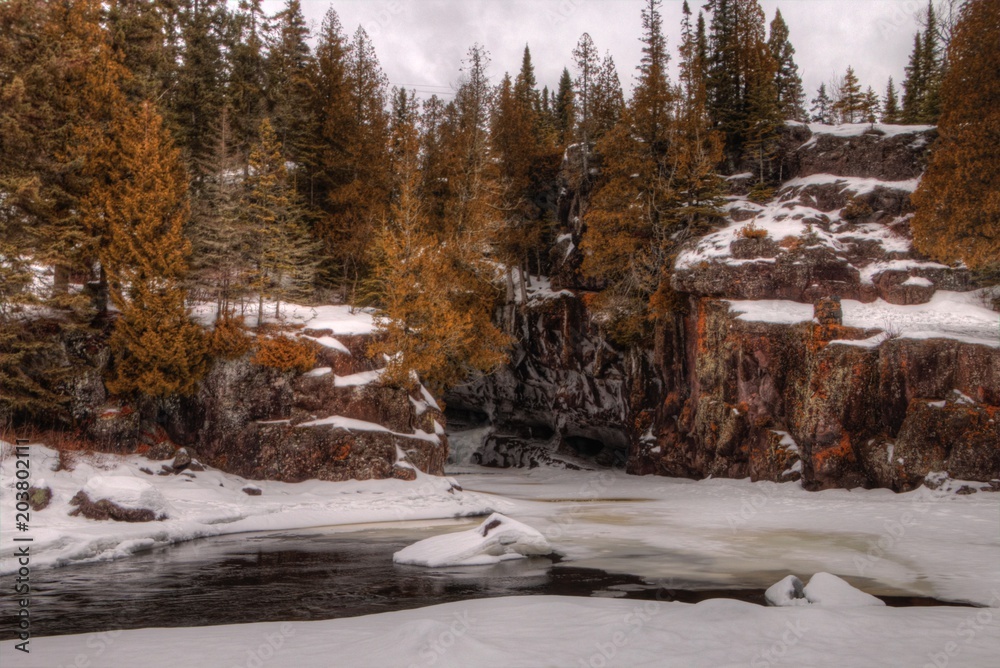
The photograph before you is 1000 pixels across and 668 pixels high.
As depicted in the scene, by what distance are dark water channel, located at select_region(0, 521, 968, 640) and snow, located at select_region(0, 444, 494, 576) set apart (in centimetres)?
94

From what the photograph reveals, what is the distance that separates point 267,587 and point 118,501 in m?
7.77

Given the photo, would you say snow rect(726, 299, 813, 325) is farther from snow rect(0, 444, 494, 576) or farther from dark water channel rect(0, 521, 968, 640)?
dark water channel rect(0, 521, 968, 640)

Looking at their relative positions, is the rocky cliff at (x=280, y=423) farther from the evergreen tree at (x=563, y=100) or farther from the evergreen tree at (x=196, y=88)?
the evergreen tree at (x=563, y=100)

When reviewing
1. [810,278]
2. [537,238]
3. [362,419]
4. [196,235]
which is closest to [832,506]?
[810,278]

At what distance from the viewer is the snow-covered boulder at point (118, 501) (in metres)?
16.3

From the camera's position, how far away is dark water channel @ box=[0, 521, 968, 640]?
9320 mm

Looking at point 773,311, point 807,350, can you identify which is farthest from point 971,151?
point 807,350

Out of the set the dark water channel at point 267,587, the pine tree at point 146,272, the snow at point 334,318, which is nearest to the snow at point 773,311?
the snow at point 334,318

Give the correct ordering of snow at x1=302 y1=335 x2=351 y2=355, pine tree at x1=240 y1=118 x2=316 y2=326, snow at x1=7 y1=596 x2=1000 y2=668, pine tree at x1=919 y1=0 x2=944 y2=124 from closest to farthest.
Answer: snow at x1=7 y1=596 x2=1000 y2=668 < snow at x1=302 y1=335 x2=351 y2=355 < pine tree at x1=240 y1=118 x2=316 y2=326 < pine tree at x1=919 y1=0 x2=944 y2=124

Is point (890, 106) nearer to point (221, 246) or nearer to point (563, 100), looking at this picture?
point (563, 100)

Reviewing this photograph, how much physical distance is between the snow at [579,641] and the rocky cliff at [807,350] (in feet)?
51.3

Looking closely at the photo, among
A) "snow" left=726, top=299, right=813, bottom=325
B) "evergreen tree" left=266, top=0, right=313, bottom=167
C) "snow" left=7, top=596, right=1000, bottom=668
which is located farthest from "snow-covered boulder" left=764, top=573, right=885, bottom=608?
"evergreen tree" left=266, top=0, right=313, bottom=167

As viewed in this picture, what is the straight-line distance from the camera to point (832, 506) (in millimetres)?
19922

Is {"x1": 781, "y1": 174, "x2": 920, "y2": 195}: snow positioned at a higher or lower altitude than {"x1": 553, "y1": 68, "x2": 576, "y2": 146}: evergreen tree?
lower
